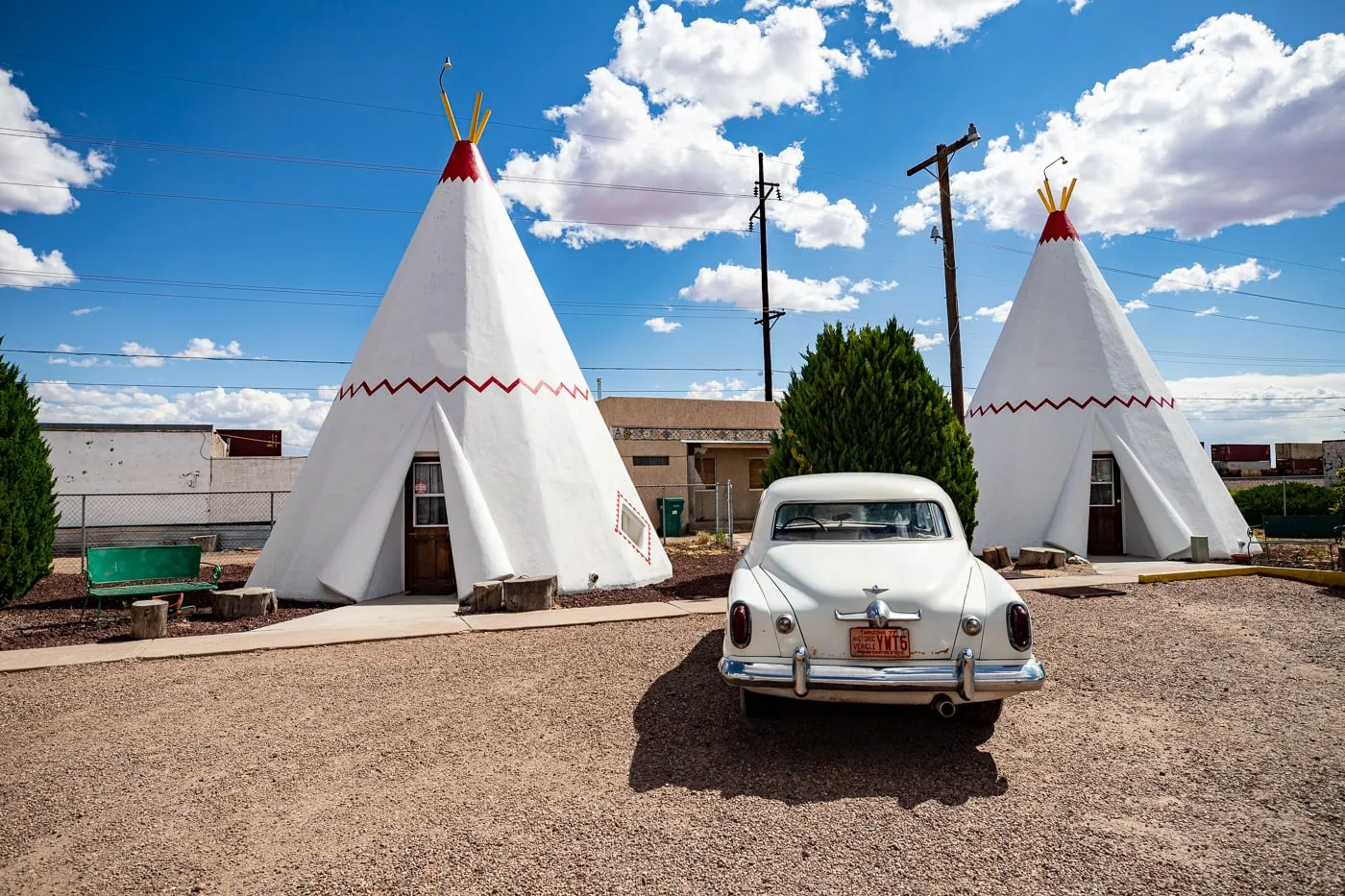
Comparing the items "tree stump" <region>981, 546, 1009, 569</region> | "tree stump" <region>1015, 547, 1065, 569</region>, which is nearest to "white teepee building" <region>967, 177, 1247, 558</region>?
"tree stump" <region>1015, 547, 1065, 569</region>

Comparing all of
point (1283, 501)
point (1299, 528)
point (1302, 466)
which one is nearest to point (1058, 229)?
point (1299, 528)

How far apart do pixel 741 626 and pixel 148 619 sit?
20.6 ft

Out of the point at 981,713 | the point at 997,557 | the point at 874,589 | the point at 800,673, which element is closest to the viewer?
the point at 800,673

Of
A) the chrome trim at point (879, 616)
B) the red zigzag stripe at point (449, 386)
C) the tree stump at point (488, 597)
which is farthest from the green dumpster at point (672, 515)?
the chrome trim at point (879, 616)

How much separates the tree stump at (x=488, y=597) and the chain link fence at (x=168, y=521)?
40.9 ft

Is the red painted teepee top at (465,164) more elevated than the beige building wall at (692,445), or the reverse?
the red painted teepee top at (465,164)

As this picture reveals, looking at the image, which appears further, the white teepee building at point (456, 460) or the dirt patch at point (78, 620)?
the white teepee building at point (456, 460)

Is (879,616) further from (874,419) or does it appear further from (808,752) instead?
(874,419)

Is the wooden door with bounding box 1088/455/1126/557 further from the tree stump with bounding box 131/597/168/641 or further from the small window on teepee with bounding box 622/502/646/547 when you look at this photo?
the tree stump with bounding box 131/597/168/641

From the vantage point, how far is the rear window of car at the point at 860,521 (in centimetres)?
495

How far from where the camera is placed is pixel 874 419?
9.81 meters

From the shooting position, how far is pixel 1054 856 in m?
2.87

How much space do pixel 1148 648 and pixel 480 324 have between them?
8.51 metres

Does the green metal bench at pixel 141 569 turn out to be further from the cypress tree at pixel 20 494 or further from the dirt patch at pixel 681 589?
the dirt patch at pixel 681 589
